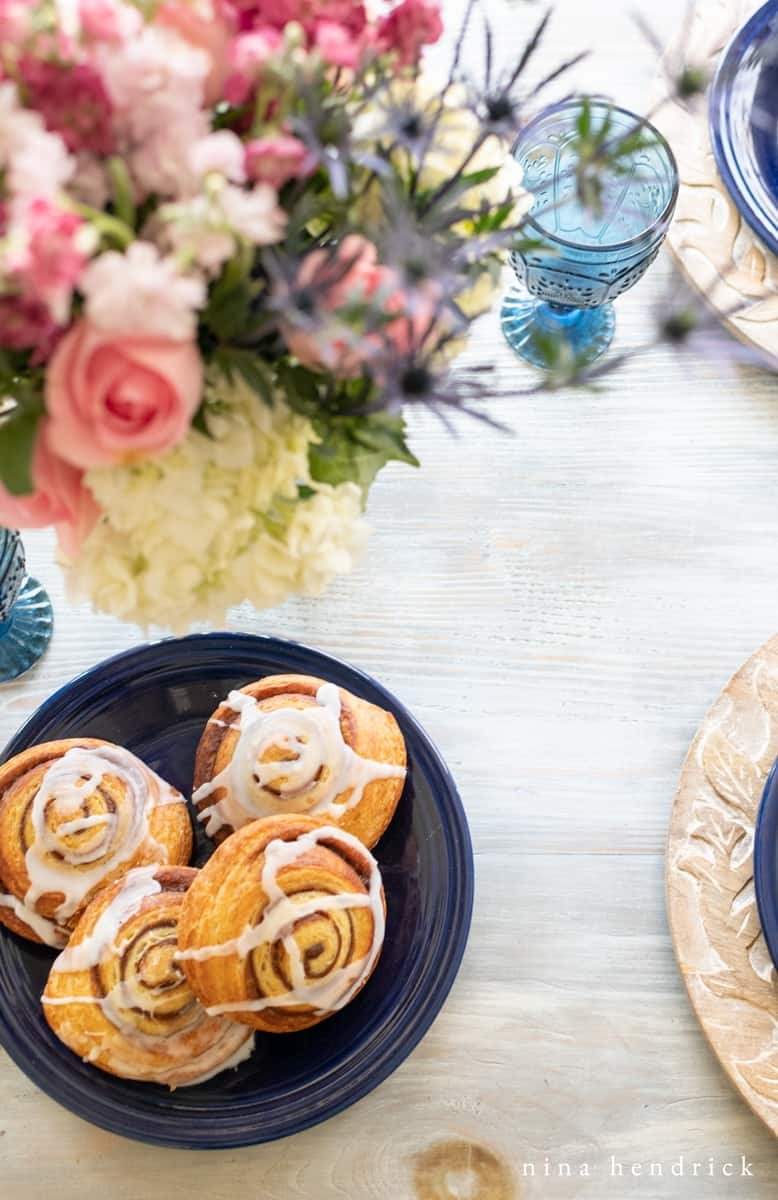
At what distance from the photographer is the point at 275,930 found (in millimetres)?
792

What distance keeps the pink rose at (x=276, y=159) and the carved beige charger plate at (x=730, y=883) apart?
2.06 ft

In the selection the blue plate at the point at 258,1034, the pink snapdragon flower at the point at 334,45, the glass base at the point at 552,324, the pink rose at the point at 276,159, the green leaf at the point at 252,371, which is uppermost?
the pink snapdragon flower at the point at 334,45

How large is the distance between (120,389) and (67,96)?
0.40 feet

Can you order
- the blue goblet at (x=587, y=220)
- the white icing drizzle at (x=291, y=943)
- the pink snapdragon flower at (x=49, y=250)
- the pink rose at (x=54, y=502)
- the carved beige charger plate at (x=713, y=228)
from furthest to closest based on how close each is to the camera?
the carved beige charger plate at (x=713, y=228) < the blue goblet at (x=587, y=220) < the white icing drizzle at (x=291, y=943) < the pink rose at (x=54, y=502) < the pink snapdragon flower at (x=49, y=250)

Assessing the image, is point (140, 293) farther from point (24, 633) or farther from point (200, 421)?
point (24, 633)

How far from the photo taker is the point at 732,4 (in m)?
1.15

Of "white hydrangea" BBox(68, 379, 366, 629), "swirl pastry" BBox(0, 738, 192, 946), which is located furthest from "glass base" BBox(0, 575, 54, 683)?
"white hydrangea" BBox(68, 379, 366, 629)

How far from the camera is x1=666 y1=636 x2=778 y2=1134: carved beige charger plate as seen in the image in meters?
0.88

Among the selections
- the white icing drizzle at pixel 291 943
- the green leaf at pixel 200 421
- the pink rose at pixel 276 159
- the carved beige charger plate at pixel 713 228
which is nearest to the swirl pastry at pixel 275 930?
the white icing drizzle at pixel 291 943

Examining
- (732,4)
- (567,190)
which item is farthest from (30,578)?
(732,4)

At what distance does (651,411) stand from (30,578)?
23.4 inches

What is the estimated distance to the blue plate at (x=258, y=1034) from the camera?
842 millimetres

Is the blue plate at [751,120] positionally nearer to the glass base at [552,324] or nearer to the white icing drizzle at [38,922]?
the glass base at [552,324]

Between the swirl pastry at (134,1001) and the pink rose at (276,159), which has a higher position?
the pink rose at (276,159)
